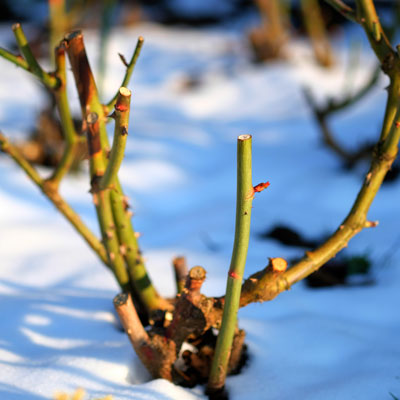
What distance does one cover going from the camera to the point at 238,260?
686 millimetres

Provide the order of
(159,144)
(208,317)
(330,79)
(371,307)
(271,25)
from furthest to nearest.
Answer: (271,25), (330,79), (159,144), (371,307), (208,317)

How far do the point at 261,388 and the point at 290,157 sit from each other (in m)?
1.71

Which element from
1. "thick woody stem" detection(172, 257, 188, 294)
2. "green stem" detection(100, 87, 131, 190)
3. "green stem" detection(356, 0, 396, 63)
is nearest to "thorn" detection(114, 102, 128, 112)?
"green stem" detection(100, 87, 131, 190)

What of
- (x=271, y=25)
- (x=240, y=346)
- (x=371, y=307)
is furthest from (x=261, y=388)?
(x=271, y=25)

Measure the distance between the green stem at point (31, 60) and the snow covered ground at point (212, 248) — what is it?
0.52m

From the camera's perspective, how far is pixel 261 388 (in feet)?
2.78

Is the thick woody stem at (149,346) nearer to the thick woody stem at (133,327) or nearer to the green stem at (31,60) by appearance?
the thick woody stem at (133,327)

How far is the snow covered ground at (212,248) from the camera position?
85 cm

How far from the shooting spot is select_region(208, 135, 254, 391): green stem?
2.01 ft

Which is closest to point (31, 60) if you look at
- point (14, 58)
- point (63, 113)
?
point (14, 58)

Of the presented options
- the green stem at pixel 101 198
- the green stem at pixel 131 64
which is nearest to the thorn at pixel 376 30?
the green stem at pixel 131 64

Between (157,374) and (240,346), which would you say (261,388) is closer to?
(240,346)

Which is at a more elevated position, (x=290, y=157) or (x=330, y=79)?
(x=330, y=79)

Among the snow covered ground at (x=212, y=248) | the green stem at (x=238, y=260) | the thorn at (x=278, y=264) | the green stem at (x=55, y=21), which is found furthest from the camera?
the green stem at (x=55, y=21)
